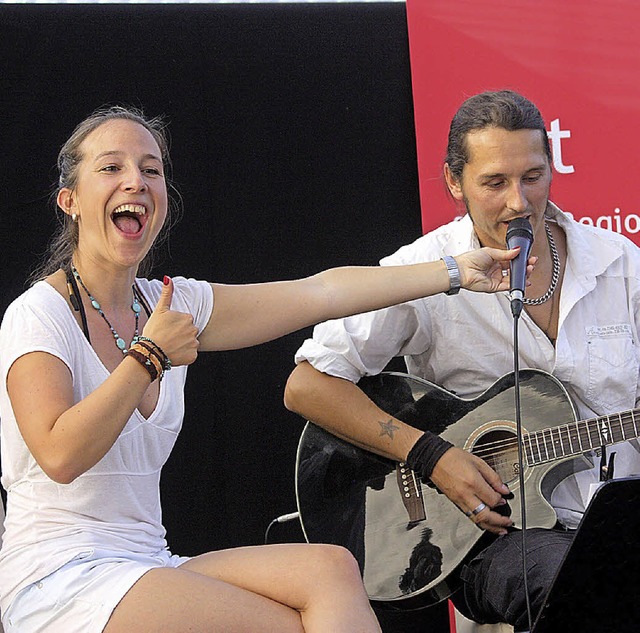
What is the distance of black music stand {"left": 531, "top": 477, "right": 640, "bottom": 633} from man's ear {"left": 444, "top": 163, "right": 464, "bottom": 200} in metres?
1.45

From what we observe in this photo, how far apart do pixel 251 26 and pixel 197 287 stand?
1403 mm

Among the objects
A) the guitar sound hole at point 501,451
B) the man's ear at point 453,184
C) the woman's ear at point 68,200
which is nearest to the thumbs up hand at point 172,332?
the woman's ear at point 68,200

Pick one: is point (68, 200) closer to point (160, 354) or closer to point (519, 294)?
point (160, 354)

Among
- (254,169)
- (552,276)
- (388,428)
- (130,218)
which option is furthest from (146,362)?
(254,169)

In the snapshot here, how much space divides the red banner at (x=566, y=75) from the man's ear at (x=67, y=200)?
1381 mm

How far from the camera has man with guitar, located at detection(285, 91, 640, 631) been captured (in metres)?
2.77

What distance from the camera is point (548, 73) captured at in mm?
3375

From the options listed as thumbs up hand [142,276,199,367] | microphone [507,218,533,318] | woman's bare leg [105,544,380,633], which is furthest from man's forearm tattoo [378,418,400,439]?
thumbs up hand [142,276,199,367]

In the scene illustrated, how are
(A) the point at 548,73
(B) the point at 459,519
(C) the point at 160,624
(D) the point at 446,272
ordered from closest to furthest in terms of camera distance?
(C) the point at 160,624
(D) the point at 446,272
(B) the point at 459,519
(A) the point at 548,73

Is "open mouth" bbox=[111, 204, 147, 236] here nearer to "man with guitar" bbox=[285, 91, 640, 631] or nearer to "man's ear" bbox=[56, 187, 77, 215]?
"man's ear" bbox=[56, 187, 77, 215]

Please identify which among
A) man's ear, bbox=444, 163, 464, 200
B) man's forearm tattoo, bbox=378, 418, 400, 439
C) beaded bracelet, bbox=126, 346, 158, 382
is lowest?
man's forearm tattoo, bbox=378, 418, 400, 439

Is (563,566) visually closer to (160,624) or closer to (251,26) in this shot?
(160,624)

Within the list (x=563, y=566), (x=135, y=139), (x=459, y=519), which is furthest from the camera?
(x=459, y=519)

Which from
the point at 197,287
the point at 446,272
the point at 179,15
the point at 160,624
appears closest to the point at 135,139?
the point at 197,287
